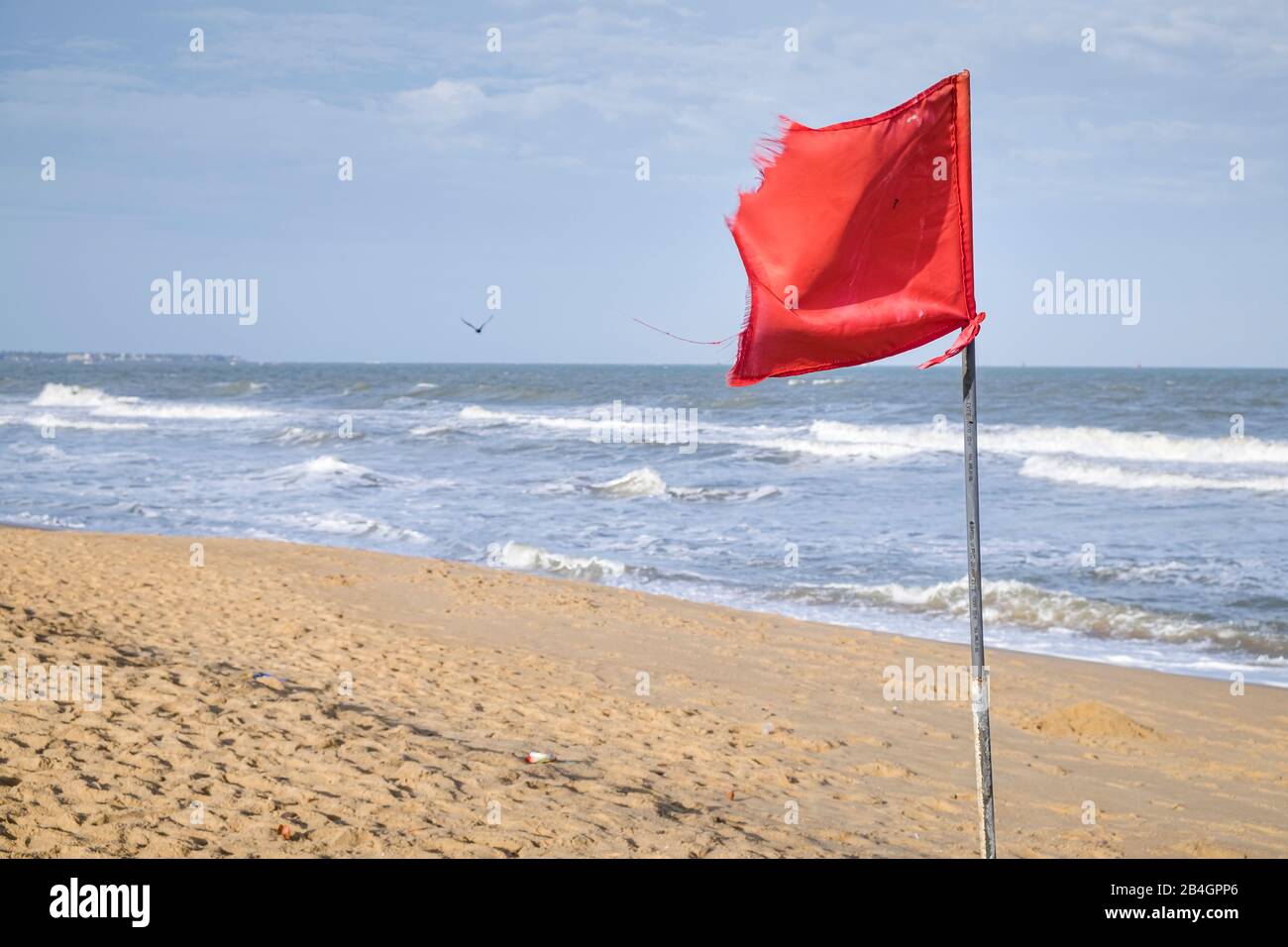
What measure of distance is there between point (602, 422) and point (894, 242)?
34695 mm

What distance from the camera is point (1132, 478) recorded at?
73.7ft

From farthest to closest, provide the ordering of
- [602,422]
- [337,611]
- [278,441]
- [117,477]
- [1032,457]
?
[602,422], [278,441], [1032,457], [117,477], [337,611]

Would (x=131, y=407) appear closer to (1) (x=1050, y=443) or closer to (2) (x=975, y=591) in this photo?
(1) (x=1050, y=443)

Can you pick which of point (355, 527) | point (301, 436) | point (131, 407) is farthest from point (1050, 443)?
point (131, 407)

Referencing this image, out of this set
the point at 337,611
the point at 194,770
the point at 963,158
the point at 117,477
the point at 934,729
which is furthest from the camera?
the point at 117,477

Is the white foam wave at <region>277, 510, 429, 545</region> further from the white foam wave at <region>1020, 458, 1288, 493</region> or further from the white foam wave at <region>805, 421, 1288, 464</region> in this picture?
the white foam wave at <region>805, 421, 1288, 464</region>

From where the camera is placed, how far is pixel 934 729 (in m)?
7.04

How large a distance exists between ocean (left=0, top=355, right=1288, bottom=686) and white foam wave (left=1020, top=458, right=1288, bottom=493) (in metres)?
0.13

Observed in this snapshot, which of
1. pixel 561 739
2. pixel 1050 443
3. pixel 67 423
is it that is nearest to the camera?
pixel 561 739

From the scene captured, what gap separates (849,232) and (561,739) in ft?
12.8

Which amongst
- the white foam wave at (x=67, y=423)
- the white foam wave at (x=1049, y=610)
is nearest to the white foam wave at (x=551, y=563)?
the white foam wave at (x=1049, y=610)

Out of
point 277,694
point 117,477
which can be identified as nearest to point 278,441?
point 117,477

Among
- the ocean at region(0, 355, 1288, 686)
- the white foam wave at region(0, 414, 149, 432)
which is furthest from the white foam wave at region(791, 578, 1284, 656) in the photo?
the white foam wave at region(0, 414, 149, 432)
